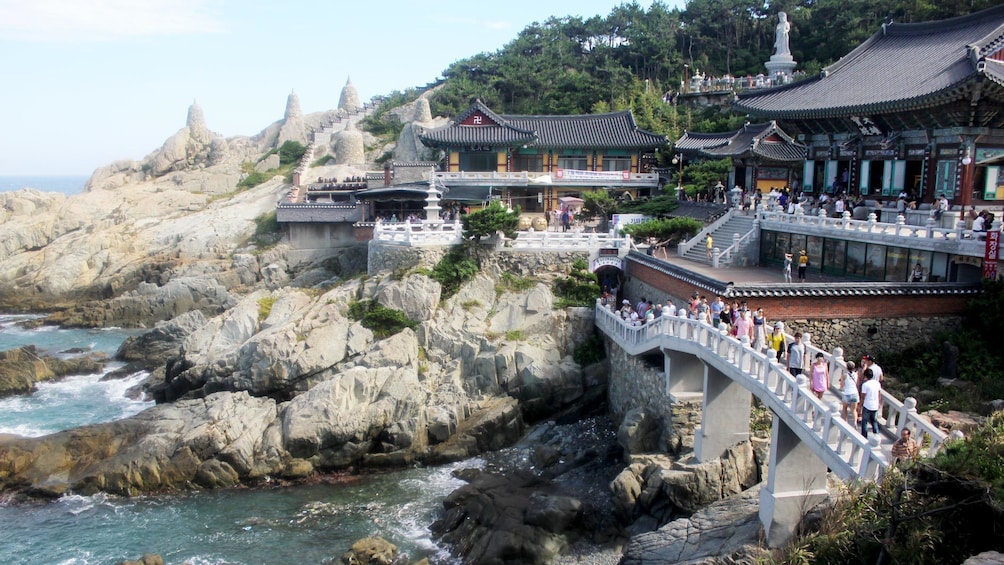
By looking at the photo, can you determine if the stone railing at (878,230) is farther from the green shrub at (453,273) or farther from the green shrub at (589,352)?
the green shrub at (453,273)

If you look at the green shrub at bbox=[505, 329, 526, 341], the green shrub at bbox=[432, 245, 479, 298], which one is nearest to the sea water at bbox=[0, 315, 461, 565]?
the green shrub at bbox=[505, 329, 526, 341]

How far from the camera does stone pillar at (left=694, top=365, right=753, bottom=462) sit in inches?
810

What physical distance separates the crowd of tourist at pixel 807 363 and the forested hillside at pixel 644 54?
39578 mm

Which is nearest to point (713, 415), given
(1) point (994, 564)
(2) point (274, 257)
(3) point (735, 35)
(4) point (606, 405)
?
(4) point (606, 405)

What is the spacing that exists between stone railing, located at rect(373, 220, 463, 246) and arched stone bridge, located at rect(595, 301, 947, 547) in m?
12.0

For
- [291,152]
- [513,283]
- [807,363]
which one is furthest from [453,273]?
[291,152]

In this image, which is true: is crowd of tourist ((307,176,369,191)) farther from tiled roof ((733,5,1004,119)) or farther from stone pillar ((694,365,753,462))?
stone pillar ((694,365,753,462))

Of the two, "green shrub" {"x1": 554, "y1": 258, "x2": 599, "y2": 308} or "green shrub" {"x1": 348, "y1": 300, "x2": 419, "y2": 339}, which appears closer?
"green shrub" {"x1": 348, "y1": 300, "x2": 419, "y2": 339}

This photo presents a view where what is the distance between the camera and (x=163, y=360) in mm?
37000

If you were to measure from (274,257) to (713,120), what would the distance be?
111 ft

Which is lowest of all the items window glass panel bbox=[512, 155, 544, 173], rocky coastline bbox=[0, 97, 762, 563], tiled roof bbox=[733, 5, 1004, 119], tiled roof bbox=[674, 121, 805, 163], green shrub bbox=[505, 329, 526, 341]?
rocky coastline bbox=[0, 97, 762, 563]

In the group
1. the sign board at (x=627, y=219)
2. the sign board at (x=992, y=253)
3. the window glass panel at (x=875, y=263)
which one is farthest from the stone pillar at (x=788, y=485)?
the sign board at (x=627, y=219)

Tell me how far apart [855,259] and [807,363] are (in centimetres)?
1037

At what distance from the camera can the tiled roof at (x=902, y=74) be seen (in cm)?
2466
